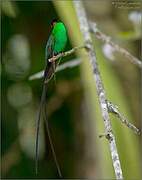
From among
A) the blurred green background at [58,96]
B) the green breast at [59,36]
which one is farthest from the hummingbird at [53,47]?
the blurred green background at [58,96]

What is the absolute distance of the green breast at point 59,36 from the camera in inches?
16.9

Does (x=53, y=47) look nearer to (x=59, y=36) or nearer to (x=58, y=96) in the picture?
(x=59, y=36)

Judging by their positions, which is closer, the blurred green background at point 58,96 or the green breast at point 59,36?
the green breast at point 59,36

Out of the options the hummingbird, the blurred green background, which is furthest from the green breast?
the blurred green background

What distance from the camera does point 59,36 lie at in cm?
43

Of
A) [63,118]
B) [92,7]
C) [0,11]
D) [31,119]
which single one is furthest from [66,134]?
[0,11]

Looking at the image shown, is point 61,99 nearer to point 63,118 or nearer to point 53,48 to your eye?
point 63,118

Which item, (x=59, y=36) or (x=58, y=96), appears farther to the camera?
(x=58, y=96)

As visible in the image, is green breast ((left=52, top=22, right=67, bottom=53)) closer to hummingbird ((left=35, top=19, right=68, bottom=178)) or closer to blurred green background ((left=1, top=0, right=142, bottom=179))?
hummingbird ((left=35, top=19, right=68, bottom=178))

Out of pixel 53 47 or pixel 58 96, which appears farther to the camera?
pixel 58 96

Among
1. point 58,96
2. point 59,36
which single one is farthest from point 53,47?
point 58,96

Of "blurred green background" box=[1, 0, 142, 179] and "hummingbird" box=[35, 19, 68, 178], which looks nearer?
"hummingbird" box=[35, 19, 68, 178]

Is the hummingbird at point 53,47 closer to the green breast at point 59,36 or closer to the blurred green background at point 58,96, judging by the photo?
the green breast at point 59,36

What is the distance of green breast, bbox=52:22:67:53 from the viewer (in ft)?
1.40
